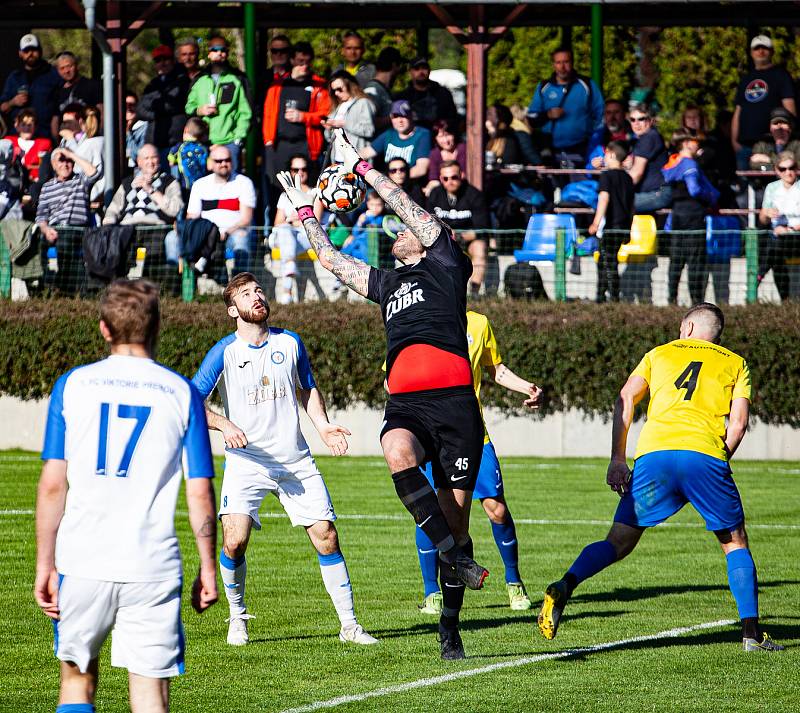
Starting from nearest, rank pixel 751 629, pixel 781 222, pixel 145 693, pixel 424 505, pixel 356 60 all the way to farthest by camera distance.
Answer: pixel 145 693 → pixel 424 505 → pixel 751 629 → pixel 781 222 → pixel 356 60

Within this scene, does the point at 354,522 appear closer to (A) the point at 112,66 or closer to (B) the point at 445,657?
(B) the point at 445,657

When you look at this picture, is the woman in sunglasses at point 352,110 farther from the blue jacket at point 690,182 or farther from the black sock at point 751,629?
the black sock at point 751,629

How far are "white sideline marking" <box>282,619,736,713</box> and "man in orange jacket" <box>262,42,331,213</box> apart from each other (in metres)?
11.2

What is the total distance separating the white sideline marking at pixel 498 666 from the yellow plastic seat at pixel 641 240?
8.63 meters

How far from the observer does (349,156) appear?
8555 mm

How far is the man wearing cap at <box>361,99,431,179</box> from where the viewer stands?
718 inches

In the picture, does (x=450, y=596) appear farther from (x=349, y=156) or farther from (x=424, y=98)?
(x=424, y=98)

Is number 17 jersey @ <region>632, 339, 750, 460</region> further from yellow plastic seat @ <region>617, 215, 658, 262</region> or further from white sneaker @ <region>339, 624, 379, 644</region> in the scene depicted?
yellow plastic seat @ <region>617, 215, 658, 262</region>

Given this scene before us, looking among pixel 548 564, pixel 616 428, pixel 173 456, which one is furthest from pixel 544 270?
pixel 173 456

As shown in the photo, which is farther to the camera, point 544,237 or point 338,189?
point 544,237

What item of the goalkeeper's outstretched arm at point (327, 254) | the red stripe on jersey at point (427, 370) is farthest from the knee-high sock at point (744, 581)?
the goalkeeper's outstretched arm at point (327, 254)

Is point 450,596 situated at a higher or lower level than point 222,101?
lower

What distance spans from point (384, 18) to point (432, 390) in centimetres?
1763

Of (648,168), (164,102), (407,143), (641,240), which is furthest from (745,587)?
(164,102)
